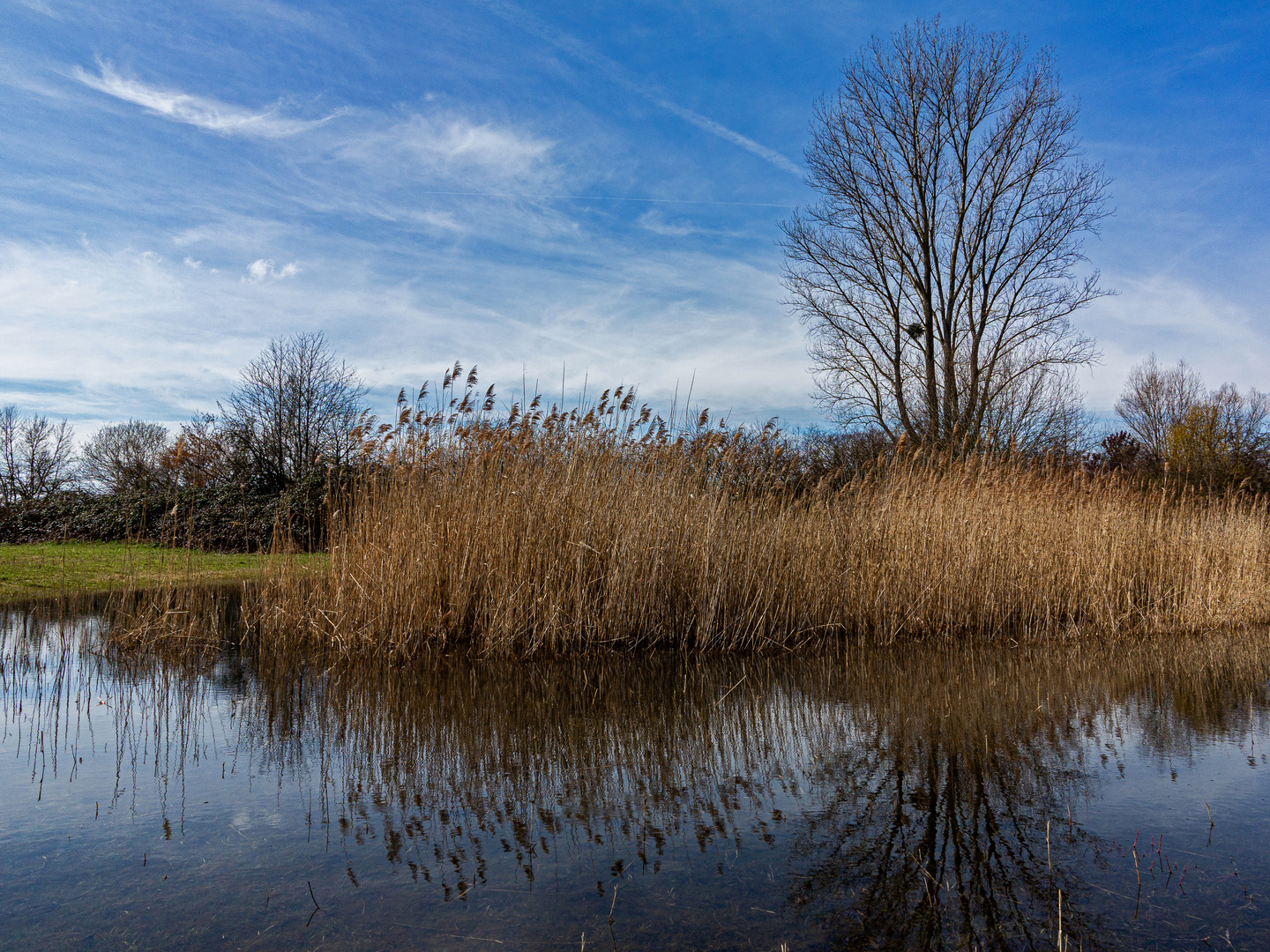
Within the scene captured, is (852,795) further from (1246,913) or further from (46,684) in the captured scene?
(46,684)

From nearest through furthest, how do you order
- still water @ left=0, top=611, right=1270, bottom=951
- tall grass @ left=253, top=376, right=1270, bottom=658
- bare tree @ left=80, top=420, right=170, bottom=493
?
still water @ left=0, top=611, right=1270, bottom=951 → tall grass @ left=253, top=376, right=1270, bottom=658 → bare tree @ left=80, top=420, right=170, bottom=493

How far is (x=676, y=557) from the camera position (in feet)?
20.6

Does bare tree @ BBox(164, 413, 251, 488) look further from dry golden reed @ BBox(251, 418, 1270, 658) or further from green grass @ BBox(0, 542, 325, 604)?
dry golden reed @ BBox(251, 418, 1270, 658)

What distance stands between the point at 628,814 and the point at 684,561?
12.0ft

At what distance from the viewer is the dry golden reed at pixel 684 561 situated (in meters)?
5.95

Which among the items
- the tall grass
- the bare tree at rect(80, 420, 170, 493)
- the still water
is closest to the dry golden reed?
the tall grass

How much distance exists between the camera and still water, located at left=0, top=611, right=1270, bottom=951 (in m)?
2.03

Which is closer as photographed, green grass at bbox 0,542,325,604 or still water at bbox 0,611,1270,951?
still water at bbox 0,611,1270,951

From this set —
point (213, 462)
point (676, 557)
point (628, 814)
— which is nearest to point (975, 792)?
point (628, 814)

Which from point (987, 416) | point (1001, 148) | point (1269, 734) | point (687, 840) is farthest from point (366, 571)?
point (1001, 148)

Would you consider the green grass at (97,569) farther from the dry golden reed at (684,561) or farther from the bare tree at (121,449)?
the bare tree at (121,449)

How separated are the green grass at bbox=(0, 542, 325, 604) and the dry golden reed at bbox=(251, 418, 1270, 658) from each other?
186cm

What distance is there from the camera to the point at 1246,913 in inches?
81.8

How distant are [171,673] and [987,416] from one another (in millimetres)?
17021
